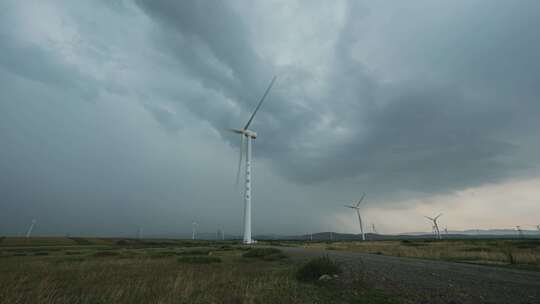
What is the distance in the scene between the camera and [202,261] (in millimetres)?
25578

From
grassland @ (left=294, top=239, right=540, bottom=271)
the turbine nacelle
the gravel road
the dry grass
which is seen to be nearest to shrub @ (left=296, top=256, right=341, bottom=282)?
the gravel road

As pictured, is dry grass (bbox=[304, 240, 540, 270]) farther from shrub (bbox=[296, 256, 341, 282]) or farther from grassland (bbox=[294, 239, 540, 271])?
shrub (bbox=[296, 256, 341, 282])

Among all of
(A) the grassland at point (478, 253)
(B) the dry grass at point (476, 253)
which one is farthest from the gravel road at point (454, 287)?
(B) the dry grass at point (476, 253)

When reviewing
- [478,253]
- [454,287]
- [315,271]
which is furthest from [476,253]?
[315,271]

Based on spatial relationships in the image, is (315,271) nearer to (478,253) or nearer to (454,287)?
(454,287)

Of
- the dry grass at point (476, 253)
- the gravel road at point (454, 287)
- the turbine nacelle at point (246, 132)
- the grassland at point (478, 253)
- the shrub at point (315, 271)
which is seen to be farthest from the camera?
the turbine nacelle at point (246, 132)

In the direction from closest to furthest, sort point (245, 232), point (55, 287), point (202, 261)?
point (55, 287), point (202, 261), point (245, 232)

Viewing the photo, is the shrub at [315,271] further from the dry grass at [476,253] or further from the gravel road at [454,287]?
the dry grass at [476,253]

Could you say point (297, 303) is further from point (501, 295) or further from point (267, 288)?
point (501, 295)

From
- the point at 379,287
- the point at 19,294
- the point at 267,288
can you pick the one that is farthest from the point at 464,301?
the point at 19,294

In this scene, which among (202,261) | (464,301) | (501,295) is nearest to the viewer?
(464,301)

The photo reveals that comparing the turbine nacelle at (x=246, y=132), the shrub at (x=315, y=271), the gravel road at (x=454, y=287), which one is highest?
the turbine nacelle at (x=246, y=132)

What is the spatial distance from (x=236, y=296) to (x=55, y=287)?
32.1 feet

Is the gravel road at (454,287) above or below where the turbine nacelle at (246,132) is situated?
below
